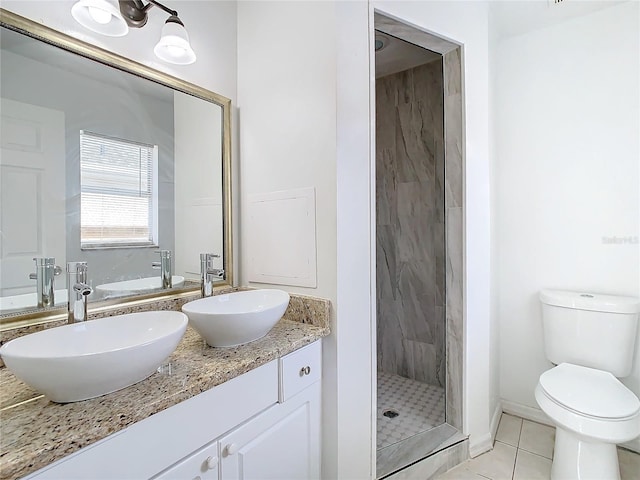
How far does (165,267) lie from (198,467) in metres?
0.79

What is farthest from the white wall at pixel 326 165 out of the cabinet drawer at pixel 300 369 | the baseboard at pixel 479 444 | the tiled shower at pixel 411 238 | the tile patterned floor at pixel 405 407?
the tiled shower at pixel 411 238

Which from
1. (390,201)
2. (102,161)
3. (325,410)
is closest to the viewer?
(102,161)

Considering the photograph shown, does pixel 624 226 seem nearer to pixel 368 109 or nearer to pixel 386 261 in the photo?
pixel 386 261

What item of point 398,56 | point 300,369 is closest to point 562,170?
point 398,56

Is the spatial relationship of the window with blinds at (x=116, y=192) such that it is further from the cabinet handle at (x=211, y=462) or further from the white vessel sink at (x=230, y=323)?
the cabinet handle at (x=211, y=462)

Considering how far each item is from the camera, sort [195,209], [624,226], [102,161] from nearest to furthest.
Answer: [102,161], [195,209], [624,226]

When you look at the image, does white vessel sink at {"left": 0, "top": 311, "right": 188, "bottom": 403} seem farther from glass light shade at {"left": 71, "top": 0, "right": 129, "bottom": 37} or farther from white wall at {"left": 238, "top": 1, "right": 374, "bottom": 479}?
glass light shade at {"left": 71, "top": 0, "right": 129, "bottom": 37}

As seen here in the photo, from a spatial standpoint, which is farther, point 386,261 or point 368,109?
point 386,261

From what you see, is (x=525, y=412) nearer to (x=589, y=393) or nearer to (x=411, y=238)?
(x=589, y=393)

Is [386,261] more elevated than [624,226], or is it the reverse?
[624,226]

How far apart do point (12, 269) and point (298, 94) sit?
1195 mm

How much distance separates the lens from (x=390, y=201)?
101 inches

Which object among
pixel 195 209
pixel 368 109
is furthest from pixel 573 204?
pixel 195 209

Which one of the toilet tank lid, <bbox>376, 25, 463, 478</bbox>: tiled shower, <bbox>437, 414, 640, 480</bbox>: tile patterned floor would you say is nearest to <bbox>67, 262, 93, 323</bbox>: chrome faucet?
<bbox>376, 25, 463, 478</bbox>: tiled shower
